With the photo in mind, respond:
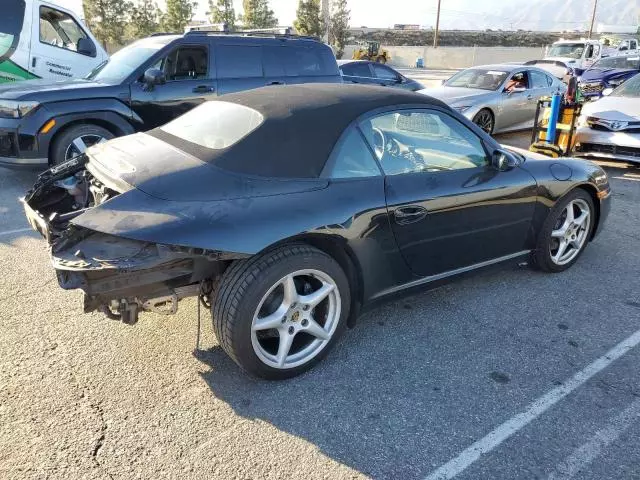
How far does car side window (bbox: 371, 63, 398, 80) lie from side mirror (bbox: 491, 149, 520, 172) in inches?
378

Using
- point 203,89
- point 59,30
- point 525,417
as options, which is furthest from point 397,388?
point 59,30

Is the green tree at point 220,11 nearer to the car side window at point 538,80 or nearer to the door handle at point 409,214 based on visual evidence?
the car side window at point 538,80

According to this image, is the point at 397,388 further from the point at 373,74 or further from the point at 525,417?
the point at 373,74

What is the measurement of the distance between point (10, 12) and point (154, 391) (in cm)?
789

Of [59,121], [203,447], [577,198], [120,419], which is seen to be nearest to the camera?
[203,447]

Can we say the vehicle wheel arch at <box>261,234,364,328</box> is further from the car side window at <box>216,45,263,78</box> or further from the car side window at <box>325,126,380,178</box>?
the car side window at <box>216,45,263,78</box>

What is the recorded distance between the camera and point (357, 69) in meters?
12.6

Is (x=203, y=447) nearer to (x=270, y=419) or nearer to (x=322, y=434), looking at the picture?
(x=270, y=419)

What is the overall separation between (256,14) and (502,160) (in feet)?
135

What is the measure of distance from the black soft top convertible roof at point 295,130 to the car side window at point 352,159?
0.16 ft

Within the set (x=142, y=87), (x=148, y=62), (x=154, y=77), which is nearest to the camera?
(x=154, y=77)

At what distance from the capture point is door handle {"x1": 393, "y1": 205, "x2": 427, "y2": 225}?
3.08 m

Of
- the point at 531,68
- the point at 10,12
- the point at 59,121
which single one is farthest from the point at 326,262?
the point at 531,68

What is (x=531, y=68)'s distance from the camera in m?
11.1
